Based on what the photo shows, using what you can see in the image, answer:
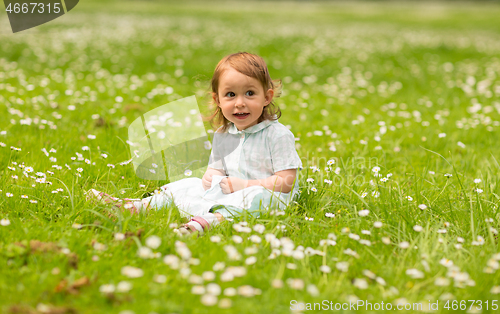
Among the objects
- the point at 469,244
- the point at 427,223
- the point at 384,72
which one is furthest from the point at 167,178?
the point at 384,72

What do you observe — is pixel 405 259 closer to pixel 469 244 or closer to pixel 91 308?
pixel 469 244

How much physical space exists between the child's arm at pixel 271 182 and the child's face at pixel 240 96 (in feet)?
1.53

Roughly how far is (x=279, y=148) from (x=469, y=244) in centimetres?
144

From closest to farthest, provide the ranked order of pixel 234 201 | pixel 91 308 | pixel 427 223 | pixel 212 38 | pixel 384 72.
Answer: pixel 91 308 < pixel 427 223 < pixel 234 201 < pixel 384 72 < pixel 212 38

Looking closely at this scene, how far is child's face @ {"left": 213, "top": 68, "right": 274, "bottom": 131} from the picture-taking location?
312cm

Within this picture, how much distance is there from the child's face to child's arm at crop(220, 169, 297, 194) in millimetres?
465

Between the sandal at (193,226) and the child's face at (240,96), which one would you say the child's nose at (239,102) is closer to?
the child's face at (240,96)

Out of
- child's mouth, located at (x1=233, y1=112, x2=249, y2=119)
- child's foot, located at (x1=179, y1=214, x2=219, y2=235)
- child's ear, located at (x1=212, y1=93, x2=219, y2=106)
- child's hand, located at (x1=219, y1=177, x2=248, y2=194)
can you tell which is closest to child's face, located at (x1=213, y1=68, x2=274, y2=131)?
child's mouth, located at (x1=233, y1=112, x2=249, y2=119)

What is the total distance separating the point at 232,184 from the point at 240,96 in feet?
2.23

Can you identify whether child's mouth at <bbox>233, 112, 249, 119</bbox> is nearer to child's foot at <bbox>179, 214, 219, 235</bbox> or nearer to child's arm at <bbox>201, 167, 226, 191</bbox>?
child's arm at <bbox>201, 167, 226, 191</bbox>

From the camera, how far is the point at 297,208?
3160 millimetres

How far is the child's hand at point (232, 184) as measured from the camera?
325 centimetres

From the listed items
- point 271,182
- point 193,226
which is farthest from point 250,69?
point 193,226

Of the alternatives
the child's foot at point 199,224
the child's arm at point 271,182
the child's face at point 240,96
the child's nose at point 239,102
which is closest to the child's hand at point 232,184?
the child's arm at point 271,182
